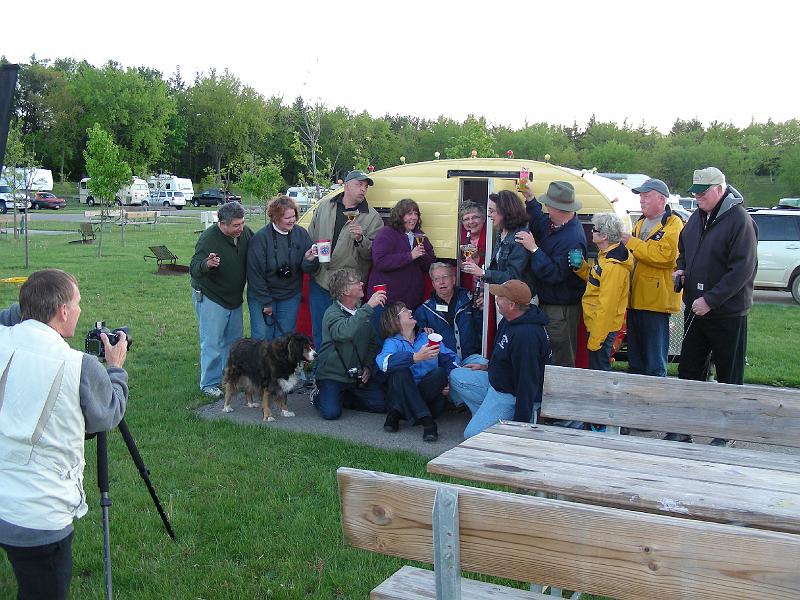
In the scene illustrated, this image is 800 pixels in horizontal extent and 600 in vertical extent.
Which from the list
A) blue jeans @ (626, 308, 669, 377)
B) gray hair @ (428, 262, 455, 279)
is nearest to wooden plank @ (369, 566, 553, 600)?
blue jeans @ (626, 308, 669, 377)

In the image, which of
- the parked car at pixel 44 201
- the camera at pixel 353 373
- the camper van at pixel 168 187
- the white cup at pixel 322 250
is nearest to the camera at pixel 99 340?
the camera at pixel 353 373

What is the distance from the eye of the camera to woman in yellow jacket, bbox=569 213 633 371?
638 centimetres

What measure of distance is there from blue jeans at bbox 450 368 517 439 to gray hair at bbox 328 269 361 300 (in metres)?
1.29

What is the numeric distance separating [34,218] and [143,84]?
36.3m

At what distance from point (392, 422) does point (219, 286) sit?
229 cm

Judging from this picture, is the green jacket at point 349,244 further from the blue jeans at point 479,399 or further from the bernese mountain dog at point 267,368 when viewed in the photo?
the blue jeans at point 479,399

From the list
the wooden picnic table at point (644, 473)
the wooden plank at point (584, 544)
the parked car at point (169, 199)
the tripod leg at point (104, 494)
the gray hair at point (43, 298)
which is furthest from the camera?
the parked car at point (169, 199)

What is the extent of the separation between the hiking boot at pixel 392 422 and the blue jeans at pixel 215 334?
6.00 ft

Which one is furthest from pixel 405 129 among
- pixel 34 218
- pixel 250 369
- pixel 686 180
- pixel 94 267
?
pixel 250 369

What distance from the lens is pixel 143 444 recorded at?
20.6 feet

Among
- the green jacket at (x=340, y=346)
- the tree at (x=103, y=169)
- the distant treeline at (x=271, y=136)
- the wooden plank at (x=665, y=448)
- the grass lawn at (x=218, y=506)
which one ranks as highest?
the distant treeline at (x=271, y=136)

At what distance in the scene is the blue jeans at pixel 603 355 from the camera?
21.5 feet

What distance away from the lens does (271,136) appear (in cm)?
7350

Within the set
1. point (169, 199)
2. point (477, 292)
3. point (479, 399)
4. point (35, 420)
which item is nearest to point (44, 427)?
point (35, 420)
